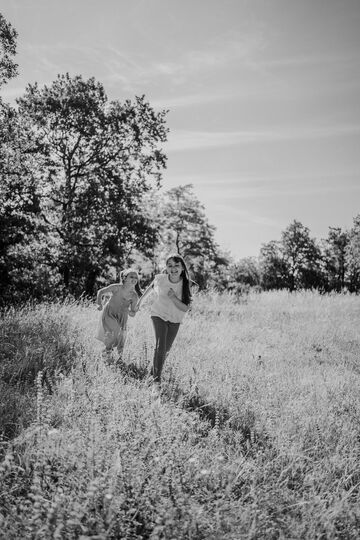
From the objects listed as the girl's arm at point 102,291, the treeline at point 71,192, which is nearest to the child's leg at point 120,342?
the girl's arm at point 102,291

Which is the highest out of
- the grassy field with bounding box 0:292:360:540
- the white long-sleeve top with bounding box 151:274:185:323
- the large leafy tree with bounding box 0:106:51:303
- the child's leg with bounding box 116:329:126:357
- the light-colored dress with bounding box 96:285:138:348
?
the large leafy tree with bounding box 0:106:51:303

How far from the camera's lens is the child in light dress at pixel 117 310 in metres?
5.21

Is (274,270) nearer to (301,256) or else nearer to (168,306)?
(301,256)

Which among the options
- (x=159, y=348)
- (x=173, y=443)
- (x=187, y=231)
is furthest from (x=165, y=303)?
(x=187, y=231)

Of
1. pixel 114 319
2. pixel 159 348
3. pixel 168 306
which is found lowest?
pixel 159 348

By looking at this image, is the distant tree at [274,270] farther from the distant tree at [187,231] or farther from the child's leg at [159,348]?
the child's leg at [159,348]

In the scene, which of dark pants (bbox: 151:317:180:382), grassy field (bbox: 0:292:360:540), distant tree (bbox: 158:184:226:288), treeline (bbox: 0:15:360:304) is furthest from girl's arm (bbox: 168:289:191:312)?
distant tree (bbox: 158:184:226:288)

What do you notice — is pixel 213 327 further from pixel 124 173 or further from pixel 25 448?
pixel 124 173

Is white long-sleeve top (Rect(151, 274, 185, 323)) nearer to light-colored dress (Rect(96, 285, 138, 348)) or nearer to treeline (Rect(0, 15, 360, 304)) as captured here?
light-colored dress (Rect(96, 285, 138, 348))

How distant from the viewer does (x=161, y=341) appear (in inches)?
176

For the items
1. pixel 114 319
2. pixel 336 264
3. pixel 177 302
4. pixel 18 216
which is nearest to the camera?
pixel 177 302

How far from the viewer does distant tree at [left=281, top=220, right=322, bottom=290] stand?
2224 inches

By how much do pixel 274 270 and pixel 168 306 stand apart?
56.8 m

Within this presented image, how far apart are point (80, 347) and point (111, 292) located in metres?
1.09
